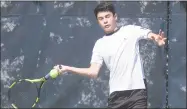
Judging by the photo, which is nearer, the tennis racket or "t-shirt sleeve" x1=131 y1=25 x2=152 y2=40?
"t-shirt sleeve" x1=131 y1=25 x2=152 y2=40

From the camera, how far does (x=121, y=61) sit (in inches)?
159

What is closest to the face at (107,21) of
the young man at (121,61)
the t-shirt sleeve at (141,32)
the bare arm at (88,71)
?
the young man at (121,61)

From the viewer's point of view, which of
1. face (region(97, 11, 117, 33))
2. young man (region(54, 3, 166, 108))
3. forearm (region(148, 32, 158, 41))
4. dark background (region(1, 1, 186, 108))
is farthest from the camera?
dark background (region(1, 1, 186, 108))

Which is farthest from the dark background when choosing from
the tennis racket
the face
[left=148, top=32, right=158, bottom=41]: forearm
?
[left=148, top=32, right=158, bottom=41]: forearm

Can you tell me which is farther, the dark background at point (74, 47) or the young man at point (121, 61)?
the dark background at point (74, 47)

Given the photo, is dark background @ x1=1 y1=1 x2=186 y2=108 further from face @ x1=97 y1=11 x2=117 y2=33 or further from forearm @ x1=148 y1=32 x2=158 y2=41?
forearm @ x1=148 y1=32 x2=158 y2=41

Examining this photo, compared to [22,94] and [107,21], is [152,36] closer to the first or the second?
[107,21]

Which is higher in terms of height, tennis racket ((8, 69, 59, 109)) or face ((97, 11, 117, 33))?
face ((97, 11, 117, 33))

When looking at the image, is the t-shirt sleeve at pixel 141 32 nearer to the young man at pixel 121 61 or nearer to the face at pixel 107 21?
the young man at pixel 121 61

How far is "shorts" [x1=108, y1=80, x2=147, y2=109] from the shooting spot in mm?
3957

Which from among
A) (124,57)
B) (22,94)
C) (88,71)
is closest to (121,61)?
(124,57)

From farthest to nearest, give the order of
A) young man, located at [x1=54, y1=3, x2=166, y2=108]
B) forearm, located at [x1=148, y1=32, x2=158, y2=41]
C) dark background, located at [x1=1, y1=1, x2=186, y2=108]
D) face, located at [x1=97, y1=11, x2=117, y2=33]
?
1. dark background, located at [x1=1, y1=1, x2=186, y2=108]
2. face, located at [x1=97, y1=11, x2=117, y2=33]
3. young man, located at [x1=54, y1=3, x2=166, y2=108]
4. forearm, located at [x1=148, y1=32, x2=158, y2=41]

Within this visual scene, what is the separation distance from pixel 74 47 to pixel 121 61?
1516 mm

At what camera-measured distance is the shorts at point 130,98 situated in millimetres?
3957
